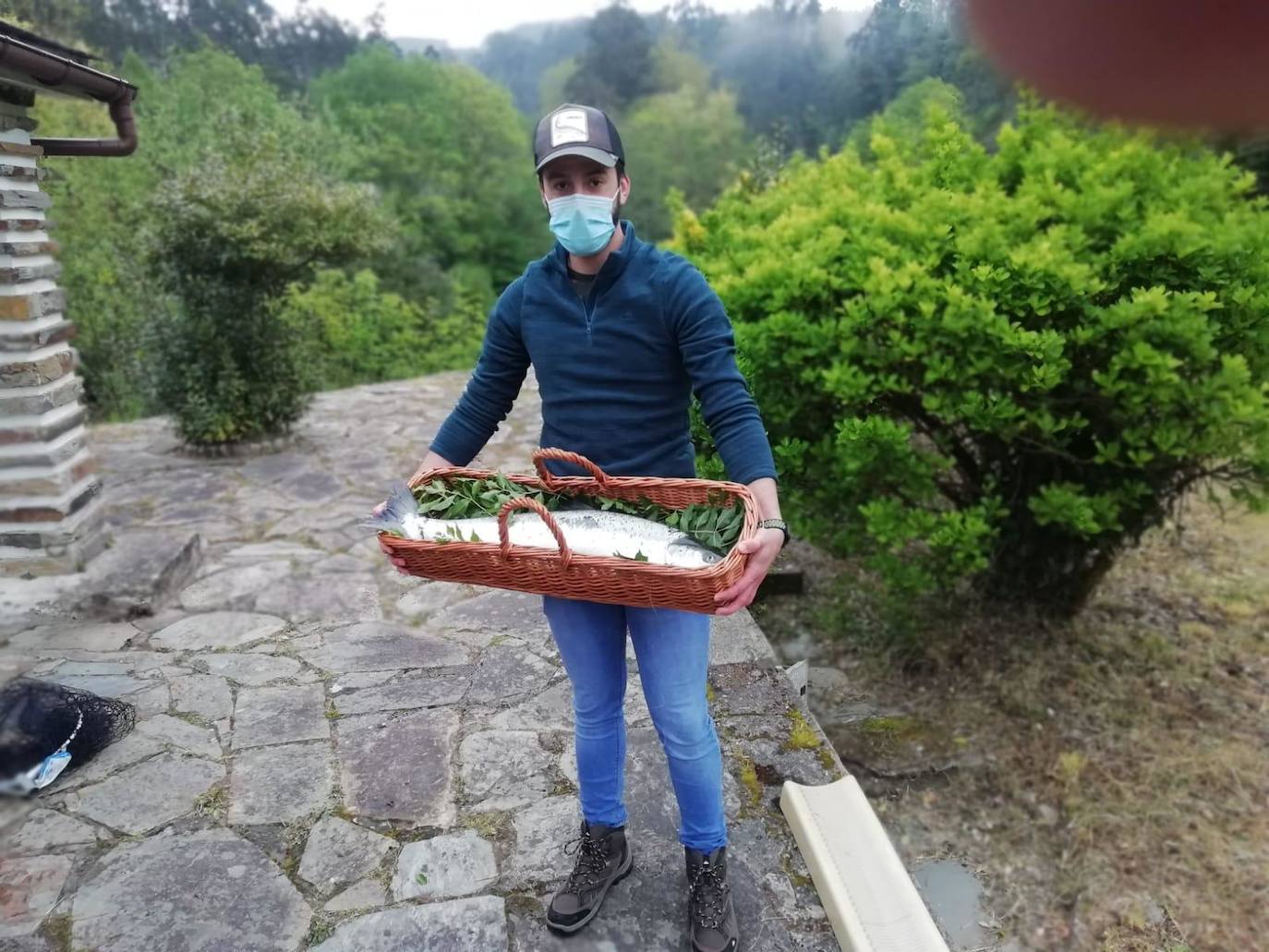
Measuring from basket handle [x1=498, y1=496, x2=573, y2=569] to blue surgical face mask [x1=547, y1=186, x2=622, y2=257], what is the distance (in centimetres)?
55

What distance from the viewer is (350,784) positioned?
2.66 metres

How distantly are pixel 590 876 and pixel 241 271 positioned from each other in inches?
215

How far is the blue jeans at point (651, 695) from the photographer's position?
1.87 metres

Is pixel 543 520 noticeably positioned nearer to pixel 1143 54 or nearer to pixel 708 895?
pixel 708 895

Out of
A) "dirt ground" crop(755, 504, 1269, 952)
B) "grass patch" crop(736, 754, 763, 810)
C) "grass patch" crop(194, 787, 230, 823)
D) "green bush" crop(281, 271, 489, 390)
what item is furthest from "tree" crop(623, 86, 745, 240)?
"grass patch" crop(194, 787, 230, 823)

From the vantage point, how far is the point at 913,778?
11.6 ft

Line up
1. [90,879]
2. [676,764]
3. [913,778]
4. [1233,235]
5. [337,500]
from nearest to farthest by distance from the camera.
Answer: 1. [676,764]
2. [90,879]
3. [1233,235]
4. [913,778]
5. [337,500]

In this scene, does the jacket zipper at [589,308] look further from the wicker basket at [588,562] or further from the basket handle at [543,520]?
the basket handle at [543,520]

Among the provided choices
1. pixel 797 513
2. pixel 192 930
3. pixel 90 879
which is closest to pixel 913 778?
pixel 797 513

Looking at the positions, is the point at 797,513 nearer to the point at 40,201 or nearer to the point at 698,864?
the point at 698,864

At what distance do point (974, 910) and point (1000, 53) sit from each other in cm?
327

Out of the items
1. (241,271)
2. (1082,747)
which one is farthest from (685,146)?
(1082,747)

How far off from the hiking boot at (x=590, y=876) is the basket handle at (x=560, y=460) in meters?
0.89

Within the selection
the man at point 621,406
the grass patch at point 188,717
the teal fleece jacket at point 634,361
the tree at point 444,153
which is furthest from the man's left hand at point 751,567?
the tree at point 444,153
